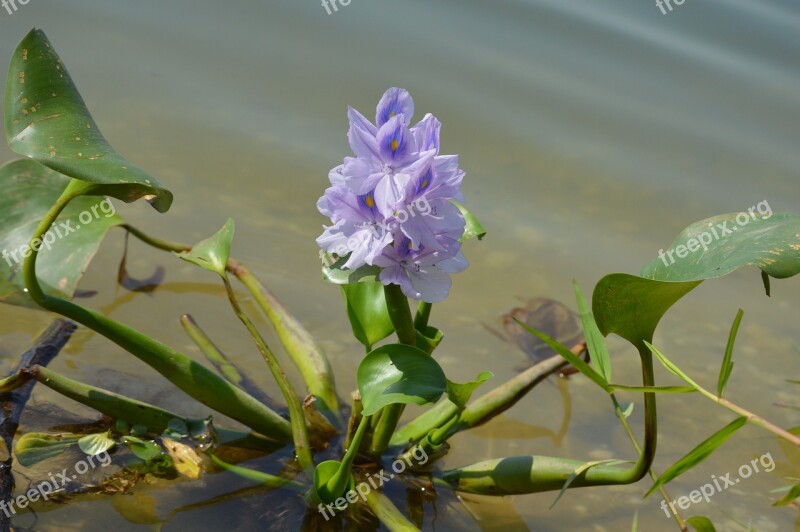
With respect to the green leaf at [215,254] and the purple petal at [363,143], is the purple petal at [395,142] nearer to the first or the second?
the purple petal at [363,143]

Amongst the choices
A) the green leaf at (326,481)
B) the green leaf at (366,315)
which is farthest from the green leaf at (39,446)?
the green leaf at (366,315)

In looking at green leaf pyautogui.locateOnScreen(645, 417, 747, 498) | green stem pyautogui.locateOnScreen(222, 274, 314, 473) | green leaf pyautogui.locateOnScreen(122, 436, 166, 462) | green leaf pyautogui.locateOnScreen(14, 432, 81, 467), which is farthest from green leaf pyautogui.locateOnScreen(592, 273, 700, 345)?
green leaf pyautogui.locateOnScreen(14, 432, 81, 467)

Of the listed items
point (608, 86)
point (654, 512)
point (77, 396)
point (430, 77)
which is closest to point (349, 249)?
point (77, 396)

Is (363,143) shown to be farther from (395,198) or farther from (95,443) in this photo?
(95,443)

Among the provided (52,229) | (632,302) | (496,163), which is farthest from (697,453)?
(496,163)

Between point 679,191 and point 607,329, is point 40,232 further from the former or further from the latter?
point 679,191
